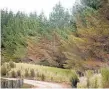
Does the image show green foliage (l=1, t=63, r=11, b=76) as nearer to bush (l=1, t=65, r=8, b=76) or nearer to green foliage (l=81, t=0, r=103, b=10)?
bush (l=1, t=65, r=8, b=76)

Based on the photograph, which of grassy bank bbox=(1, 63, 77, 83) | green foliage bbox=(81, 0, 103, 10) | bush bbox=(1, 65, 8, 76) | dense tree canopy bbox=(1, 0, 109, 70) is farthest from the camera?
green foliage bbox=(81, 0, 103, 10)

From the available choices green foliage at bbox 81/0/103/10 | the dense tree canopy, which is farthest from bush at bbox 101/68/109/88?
green foliage at bbox 81/0/103/10

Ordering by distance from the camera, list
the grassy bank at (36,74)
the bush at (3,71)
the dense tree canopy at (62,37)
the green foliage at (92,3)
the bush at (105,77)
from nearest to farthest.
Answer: the bush at (105,77) → the grassy bank at (36,74) → the bush at (3,71) → the dense tree canopy at (62,37) → the green foliage at (92,3)

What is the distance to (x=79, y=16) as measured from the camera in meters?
23.3

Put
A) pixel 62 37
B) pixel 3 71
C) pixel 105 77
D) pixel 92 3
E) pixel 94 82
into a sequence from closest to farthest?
pixel 105 77, pixel 94 82, pixel 3 71, pixel 92 3, pixel 62 37

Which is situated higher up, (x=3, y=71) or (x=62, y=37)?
(x=62, y=37)

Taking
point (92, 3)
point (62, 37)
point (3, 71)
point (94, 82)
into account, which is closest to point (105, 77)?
point (94, 82)

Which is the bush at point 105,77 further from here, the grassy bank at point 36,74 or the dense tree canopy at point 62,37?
the dense tree canopy at point 62,37

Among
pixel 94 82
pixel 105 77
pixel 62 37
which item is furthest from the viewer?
pixel 62 37

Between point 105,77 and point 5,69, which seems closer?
point 105,77

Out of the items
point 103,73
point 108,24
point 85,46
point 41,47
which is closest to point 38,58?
point 41,47

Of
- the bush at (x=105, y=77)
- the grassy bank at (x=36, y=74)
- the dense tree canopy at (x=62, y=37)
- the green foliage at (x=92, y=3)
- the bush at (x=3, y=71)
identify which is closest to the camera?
the bush at (x=105, y=77)

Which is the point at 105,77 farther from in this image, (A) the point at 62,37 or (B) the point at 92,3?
(A) the point at 62,37

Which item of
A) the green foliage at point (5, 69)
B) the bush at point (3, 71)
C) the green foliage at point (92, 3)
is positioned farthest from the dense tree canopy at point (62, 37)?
the bush at point (3, 71)
